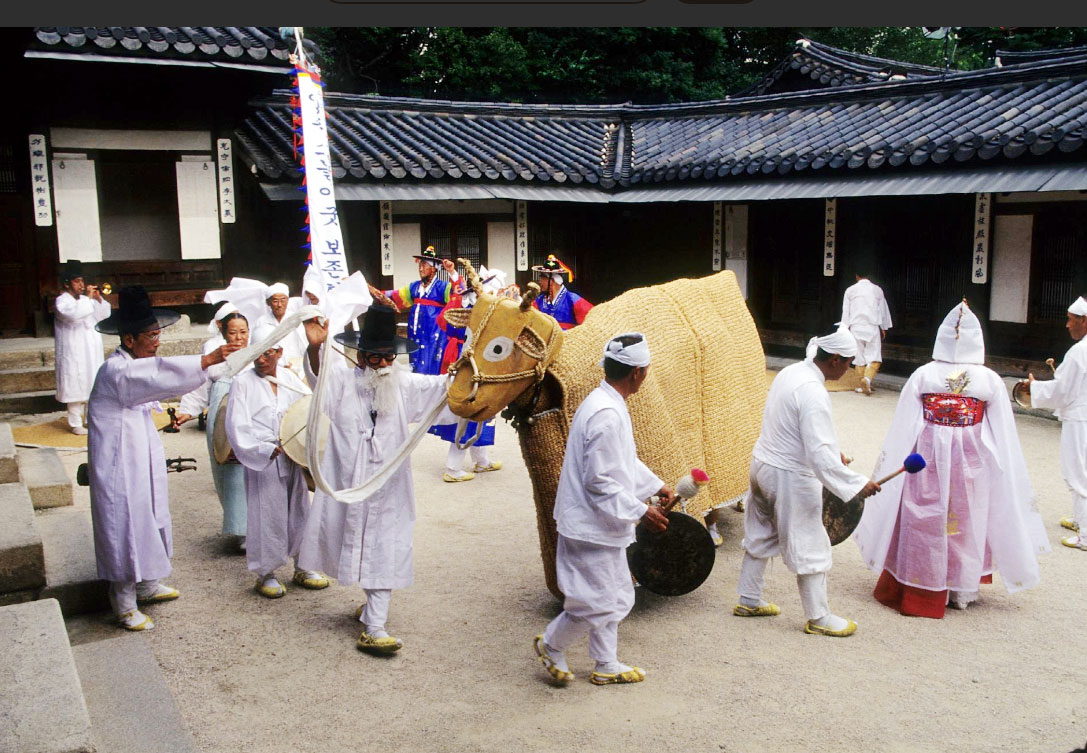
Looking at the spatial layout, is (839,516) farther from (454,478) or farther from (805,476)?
(454,478)

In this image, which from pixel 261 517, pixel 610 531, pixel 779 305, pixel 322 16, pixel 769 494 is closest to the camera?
pixel 322 16

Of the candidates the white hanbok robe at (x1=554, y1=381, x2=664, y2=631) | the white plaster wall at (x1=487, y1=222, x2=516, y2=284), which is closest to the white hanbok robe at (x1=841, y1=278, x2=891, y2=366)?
the white plaster wall at (x1=487, y1=222, x2=516, y2=284)

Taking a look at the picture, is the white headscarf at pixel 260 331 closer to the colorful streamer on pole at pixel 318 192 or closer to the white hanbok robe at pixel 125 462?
the colorful streamer on pole at pixel 318 192

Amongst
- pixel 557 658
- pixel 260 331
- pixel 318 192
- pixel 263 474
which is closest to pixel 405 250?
pixel 318 192

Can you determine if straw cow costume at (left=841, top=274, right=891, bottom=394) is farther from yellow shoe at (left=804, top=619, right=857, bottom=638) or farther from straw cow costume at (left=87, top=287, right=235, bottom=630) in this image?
straw cow costume at (left=87, top=287, right=235, bottom=630)

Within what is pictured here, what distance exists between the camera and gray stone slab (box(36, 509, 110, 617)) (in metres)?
5.08

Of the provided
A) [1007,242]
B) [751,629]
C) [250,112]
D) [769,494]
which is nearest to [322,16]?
[769,494]

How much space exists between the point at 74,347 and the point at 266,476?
575 centimetres

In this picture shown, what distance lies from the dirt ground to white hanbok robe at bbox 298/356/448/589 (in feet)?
1.47

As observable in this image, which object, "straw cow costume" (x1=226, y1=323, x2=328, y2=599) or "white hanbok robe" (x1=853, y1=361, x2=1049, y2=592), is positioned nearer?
"white hanbok robe" (x1=853, y1=361, x2=1049, y2=592)

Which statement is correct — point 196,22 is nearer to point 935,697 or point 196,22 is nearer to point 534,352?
point 534,352

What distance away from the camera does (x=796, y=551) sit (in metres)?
4.73

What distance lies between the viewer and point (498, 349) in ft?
13.9

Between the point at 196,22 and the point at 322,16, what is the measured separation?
298mm
